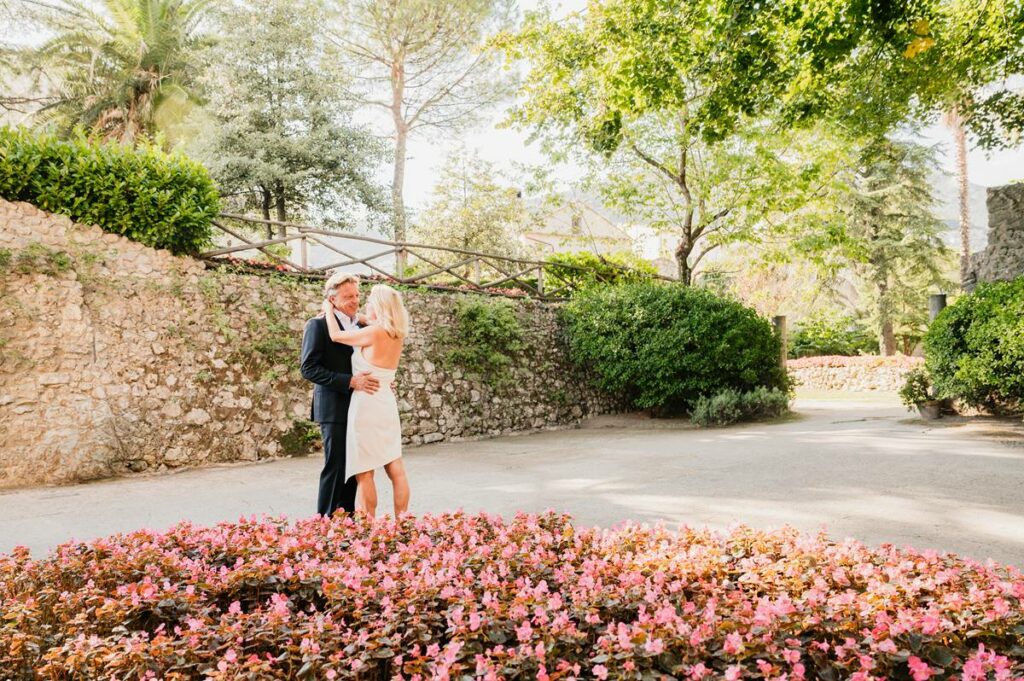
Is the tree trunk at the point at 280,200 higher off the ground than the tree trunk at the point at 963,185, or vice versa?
the tree trunk at the point at 963,185

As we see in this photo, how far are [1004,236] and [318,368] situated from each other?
12580 millimetres

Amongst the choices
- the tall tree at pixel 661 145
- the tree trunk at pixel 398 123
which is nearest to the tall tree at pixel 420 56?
the tree trunk at pixel 398 123

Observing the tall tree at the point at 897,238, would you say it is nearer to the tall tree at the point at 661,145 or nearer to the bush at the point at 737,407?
the tall tree at the point at 661,145

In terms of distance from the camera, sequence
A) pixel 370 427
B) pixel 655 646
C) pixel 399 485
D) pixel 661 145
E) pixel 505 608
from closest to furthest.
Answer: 1. pixel 655 646
2. pixel 505 608
3. pixel 370 427
4. pixel 399 485
5. pixel 661 145

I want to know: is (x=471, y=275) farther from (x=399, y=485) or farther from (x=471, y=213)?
(x=399, y=485)

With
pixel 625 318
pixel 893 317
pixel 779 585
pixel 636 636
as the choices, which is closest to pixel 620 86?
pixel 625 318

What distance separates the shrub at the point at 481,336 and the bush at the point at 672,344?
2.17 metres

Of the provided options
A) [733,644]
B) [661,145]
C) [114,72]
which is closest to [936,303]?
[661,145]

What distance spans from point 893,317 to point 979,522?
A: 2563 centimetres

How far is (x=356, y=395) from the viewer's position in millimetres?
4891

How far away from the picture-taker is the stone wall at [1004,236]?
11.5m

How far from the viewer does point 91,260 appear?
328 inches

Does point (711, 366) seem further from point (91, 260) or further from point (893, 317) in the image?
point (893, 317)

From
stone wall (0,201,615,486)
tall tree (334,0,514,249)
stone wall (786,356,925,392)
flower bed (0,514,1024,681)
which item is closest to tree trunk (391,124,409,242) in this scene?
tall tree (334,0,514,249)
